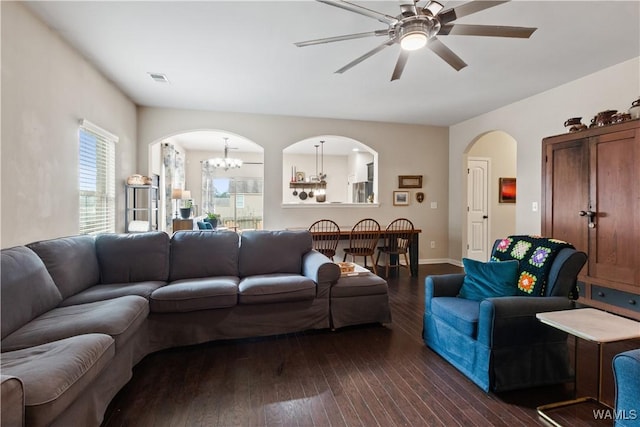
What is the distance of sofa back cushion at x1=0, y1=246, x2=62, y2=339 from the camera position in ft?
5.37

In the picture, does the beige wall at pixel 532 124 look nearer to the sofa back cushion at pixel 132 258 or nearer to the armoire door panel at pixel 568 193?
the armoire door panel at pixel 568 193

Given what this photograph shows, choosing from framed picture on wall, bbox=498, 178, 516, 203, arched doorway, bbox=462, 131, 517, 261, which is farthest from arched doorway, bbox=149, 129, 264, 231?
framed picture on wall, bbox=498, 178, 516, 203

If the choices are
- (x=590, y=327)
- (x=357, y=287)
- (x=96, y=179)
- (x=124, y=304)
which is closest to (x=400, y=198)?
(x=357, y=287)

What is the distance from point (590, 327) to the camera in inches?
60.2

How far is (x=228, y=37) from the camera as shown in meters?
2.78

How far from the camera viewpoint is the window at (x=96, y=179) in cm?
322

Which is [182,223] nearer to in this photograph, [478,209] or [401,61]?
[401,61]

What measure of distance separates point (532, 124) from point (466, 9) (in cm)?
329

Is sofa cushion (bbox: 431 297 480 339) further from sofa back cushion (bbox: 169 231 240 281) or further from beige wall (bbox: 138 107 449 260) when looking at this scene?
beige wall (bbox: 138 107 449 260)

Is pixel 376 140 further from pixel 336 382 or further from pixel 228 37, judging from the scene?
pixel 336 382

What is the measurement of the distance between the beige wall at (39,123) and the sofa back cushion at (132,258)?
499 mm

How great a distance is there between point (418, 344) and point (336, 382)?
2.94ft

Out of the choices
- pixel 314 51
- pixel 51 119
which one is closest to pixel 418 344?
pixel 314 51

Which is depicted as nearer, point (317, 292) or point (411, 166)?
point (317, 292)
